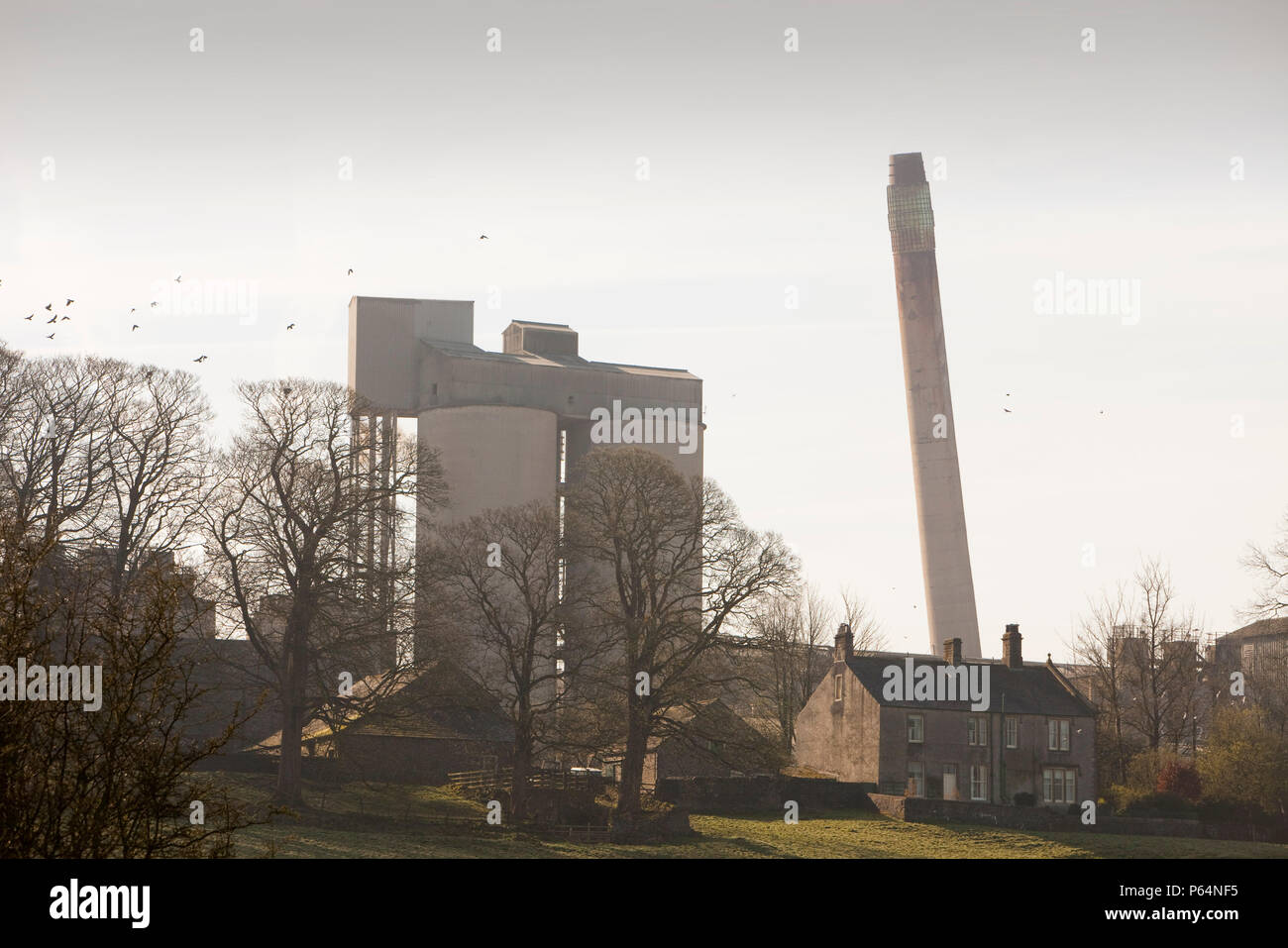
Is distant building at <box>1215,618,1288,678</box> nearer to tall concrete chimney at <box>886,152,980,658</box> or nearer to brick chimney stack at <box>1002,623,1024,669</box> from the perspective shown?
tall concrete chimney at <box>886,152,980,658</box>

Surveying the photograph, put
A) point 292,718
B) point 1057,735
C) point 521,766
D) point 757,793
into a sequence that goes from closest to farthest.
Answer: point 292,718 → point 521,766 → point 757,793 → point 1057,735

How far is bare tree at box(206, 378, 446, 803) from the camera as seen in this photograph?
4594cm

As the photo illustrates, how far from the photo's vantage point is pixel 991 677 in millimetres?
65062

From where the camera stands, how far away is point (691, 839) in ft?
153

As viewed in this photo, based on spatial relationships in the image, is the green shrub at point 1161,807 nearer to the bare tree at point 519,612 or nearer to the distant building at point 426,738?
the bare tree at point 519,612

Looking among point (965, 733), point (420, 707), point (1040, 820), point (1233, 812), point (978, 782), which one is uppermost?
point (420, 707)

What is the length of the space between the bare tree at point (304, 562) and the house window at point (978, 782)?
2870 cm

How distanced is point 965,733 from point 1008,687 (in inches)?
137

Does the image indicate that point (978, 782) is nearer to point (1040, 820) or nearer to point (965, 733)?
Result: point (965, 733)

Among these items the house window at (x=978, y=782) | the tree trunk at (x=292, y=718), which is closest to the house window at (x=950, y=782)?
the house window at (x=978, y=782)

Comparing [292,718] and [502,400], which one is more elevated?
[502,400]

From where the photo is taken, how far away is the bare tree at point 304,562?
151ft

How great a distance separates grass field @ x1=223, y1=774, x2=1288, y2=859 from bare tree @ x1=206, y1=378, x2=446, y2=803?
10.4 feet

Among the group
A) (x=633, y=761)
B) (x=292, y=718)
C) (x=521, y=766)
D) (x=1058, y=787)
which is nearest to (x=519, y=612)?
(x=521, y=766)
